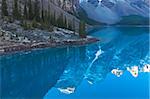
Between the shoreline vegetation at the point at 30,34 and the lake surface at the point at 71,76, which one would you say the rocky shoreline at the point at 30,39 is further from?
the lake surface at the point at 71,76

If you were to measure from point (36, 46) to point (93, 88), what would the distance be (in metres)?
32.8

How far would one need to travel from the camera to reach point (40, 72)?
43188 millimetres

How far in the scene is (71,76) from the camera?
1645 inches

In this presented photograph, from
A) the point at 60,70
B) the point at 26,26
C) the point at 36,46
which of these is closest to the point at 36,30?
the point at 26,26

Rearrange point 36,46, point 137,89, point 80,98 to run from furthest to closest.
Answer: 1. point 36,46
2. point 137,89
3. point 80,98

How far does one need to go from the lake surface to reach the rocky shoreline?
97.0 inches

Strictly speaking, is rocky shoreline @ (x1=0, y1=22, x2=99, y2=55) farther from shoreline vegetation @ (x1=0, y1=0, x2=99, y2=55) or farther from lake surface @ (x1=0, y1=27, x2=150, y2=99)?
lake surface @ (x1=0, y1=27, x2=150, y2=99)

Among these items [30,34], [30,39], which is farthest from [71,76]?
[30,34]

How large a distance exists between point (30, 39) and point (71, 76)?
28364mm

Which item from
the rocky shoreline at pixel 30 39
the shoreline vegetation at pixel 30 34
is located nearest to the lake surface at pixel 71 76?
the rocky shoreline at pixel 30 39

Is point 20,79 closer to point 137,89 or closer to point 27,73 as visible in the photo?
point 27,73

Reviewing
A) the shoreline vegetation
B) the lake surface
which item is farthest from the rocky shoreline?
the lake surface

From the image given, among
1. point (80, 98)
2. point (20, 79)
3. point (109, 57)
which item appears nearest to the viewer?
point (80, 98)

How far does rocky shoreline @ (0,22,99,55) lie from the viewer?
61.5 meters
